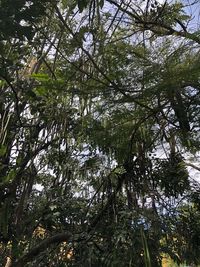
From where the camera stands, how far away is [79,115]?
7.11 feet

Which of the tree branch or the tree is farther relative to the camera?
the tree branch

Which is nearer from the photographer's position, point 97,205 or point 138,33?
point 138,33

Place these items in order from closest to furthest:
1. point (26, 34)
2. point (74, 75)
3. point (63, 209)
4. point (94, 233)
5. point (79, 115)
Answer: point (26, 34) < point (74, 75) < point (94, 233) < point (79, 115) < point (63, 209)

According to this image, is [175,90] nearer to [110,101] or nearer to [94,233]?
[110,101]

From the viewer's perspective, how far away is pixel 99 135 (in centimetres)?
206

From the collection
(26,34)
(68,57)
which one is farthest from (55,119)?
(26,34)

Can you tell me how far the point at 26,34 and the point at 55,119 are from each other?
1018 mm

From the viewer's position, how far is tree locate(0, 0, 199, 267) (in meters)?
1.66

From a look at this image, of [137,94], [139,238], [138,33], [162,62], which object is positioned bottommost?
[139,238]

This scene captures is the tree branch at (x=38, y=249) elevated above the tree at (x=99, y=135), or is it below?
below

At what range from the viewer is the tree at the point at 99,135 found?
5.45 ft

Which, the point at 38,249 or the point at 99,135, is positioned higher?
the point at 99,135

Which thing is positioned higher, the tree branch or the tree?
the tree

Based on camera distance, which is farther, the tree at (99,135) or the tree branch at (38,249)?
the tree branch at (38,249)
